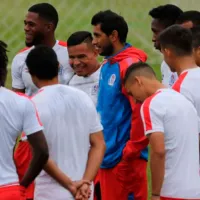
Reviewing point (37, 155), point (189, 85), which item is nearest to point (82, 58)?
point (189, 85)

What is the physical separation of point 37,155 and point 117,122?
1807mm

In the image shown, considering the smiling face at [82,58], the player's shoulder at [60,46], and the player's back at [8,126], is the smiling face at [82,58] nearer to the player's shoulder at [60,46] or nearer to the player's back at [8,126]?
the player's shoulder at [60,46]

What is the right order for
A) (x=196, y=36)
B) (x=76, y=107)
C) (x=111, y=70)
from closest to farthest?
(x=76, y=107) → (x=196, y=36) → (x=111, y=70)

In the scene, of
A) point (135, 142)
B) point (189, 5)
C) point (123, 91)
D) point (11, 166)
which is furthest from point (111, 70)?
point (189, 5)

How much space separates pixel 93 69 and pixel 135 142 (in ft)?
3.17

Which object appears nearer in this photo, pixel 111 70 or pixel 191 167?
pixel 191 167

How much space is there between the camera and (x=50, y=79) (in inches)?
233

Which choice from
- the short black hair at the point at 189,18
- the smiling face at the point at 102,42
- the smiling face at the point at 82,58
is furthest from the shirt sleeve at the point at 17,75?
the short black hair at the point at 189,18

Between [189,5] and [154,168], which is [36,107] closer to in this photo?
[154,168]

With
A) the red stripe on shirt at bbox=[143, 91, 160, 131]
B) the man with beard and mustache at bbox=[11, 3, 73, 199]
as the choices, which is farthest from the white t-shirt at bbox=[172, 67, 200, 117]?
the man with beard and mustache at bbox=[11, 3, 73, 199]

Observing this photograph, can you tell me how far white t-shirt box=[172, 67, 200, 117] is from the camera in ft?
20.6

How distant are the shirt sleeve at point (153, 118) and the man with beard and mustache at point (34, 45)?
6.79 ft

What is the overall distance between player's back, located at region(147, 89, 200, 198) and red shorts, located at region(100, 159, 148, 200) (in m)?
1.35

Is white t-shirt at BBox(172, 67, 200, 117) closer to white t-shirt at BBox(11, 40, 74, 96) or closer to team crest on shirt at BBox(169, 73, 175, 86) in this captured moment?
team crest on shirt at BBox(169, 73, 175, 86)
